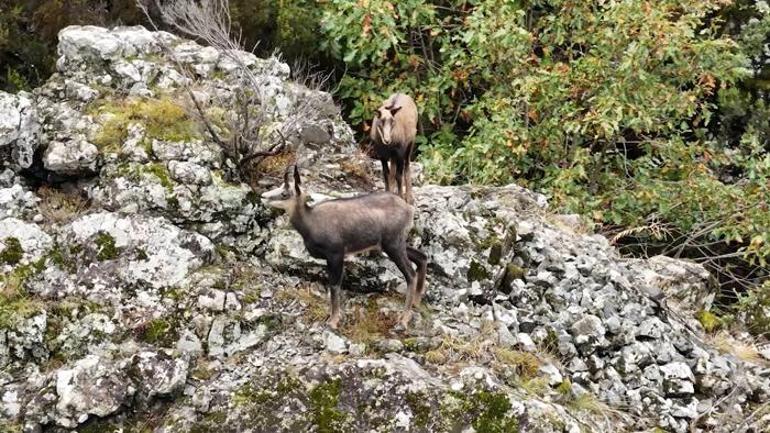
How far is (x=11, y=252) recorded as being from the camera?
7.58 meters

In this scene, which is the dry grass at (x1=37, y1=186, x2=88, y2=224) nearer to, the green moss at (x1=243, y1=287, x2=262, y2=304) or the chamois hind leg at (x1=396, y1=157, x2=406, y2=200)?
the green moss at (x1=243, y1=287, x2=262, y2=304)

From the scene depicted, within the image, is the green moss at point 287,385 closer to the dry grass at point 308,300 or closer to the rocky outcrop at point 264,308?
the rocky outcrop at point 264,308

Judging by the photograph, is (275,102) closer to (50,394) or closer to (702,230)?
(50,394)

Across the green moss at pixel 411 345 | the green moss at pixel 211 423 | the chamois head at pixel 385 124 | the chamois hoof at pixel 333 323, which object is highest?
the chamois head at pixel 385 124

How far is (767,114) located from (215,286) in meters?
10.6

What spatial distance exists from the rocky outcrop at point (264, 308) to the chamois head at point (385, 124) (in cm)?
96

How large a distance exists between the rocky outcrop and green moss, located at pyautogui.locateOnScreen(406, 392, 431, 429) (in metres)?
0.02

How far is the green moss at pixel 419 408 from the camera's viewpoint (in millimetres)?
6855

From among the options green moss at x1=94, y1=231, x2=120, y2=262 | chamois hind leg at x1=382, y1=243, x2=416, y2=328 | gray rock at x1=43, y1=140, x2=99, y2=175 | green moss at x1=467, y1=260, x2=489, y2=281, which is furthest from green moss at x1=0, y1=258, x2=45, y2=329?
green moss at x1=467, y1=260, x2=489, y2=281

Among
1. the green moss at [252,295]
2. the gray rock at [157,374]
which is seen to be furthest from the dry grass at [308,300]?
the gray rock at [157,374]

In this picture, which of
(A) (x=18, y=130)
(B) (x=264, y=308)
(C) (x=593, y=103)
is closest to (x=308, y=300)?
(B) (x=264, y=308)

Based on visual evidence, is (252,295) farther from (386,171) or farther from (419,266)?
(386,171)

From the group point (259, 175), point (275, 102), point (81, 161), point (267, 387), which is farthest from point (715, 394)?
point (81, 161)

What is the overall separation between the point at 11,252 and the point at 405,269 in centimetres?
343
